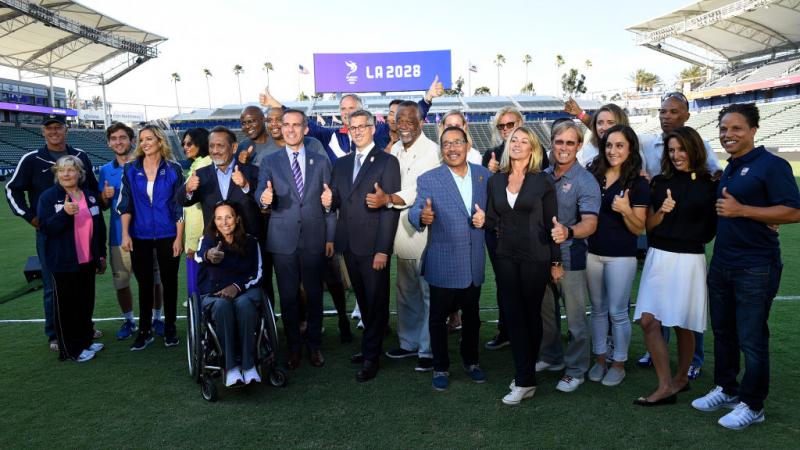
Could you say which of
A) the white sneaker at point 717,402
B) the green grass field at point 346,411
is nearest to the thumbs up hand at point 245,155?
the green grass field at point 346,411

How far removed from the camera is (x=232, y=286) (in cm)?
375

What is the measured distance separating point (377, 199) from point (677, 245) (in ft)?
6.25

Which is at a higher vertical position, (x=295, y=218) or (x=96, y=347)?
(x=295, y=218)

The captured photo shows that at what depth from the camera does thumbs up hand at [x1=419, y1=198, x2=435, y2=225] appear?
11.6ft

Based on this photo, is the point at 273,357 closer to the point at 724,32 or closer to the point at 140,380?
the point at 140,380

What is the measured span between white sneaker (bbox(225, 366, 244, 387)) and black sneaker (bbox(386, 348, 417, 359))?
1.27 m

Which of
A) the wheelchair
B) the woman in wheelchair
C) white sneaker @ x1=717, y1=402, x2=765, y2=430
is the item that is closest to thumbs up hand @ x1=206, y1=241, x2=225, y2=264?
the woman in wheelchair

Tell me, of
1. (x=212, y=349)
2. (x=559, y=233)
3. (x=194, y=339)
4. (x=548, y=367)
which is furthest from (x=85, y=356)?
(x=559, y=233)

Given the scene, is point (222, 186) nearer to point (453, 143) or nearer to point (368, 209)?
point (368, 209)

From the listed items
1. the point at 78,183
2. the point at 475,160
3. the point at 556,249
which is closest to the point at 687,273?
the point at 556,249

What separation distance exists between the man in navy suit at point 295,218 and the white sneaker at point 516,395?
1.51 m

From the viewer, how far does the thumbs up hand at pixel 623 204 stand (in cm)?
335

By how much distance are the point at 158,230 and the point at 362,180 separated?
1899 millimetres

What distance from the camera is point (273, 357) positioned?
3.73 meters
